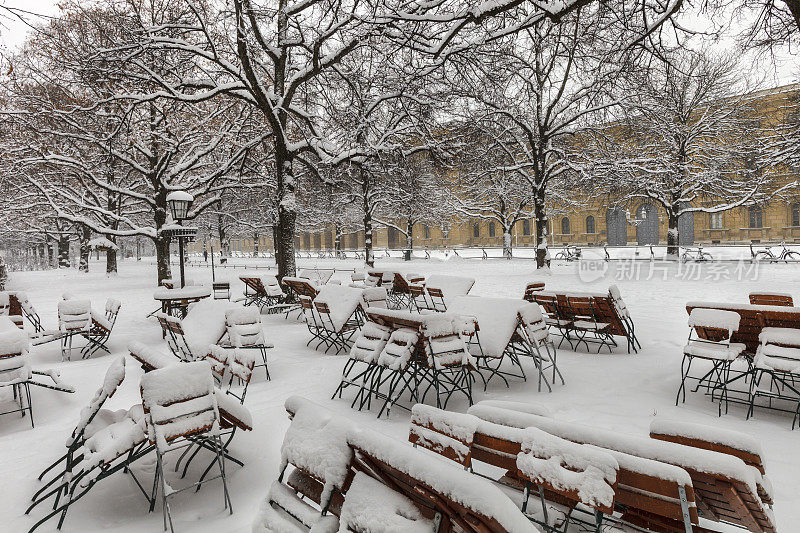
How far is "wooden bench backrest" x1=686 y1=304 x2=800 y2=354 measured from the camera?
484cm

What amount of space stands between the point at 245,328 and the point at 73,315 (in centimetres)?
368

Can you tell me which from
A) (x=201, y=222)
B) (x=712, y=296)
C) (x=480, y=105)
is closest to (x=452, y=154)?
(x=480, y=105)

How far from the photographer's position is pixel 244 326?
667 cm

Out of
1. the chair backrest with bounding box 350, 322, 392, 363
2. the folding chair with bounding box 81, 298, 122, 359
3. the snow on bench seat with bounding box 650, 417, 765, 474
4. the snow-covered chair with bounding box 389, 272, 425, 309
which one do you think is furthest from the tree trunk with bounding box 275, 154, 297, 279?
the snow on bench seat with bounding box 650, 417, 765, 474

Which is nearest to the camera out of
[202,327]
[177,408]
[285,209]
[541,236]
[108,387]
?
[177,408]

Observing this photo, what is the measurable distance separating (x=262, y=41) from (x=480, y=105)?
1111cm

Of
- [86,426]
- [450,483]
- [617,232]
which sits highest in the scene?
[617,232]

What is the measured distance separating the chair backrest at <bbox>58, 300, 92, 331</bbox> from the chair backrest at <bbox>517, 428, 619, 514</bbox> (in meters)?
8.49

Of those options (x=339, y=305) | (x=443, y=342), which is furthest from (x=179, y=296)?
(x=443, y=342)

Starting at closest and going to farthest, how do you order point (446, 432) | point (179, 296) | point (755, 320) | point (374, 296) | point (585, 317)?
1. point (446, 432)
2. point (755, 320)
3. point (585, 317)
4. point (374, 296)
5. point (179, 296)

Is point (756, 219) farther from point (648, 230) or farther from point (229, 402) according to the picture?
point (229, 402)

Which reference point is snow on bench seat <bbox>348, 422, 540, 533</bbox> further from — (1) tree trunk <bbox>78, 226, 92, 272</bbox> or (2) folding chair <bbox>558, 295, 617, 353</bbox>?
(1) tree trunk <bbox>78, 226, 92, 272</bbox>

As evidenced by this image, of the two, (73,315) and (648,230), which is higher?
(648,230)

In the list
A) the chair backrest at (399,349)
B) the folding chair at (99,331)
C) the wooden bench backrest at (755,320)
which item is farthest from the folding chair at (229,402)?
the wooden bench backrest at (755,320)
